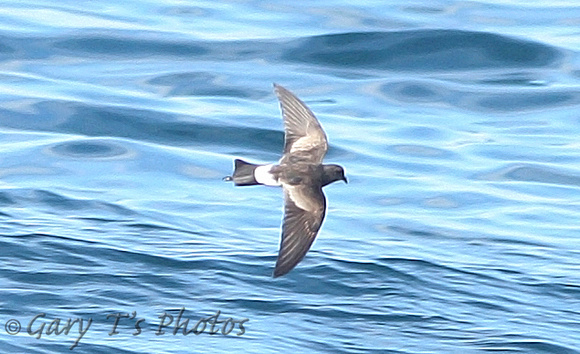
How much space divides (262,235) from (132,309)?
7.04 ft

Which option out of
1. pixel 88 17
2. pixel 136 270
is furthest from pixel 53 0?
pixel 136 270

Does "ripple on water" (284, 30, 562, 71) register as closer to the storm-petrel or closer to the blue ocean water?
the blue ocean water

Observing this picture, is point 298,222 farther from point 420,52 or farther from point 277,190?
point 420,52

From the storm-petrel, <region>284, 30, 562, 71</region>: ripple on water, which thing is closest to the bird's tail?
the storm-petrel

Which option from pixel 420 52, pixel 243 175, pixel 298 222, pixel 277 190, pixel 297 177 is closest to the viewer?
pixel 298 222

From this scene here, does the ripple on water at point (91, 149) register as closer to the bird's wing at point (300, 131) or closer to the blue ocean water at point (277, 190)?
the blue ocean water at point (277, 190)

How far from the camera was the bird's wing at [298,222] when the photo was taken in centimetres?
815

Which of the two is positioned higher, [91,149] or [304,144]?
[304,144]

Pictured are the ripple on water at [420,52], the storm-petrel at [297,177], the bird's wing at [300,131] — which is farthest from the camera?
the ripple on water at [420,52]

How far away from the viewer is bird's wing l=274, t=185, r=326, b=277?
8.15 meters

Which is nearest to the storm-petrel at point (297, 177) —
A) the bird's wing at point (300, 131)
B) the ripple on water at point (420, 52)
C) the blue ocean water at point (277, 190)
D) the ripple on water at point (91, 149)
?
the bird's wing at point (300, 131)

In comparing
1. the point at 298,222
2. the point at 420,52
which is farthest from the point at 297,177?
the point at 420,52

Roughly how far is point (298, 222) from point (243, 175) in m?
0.48

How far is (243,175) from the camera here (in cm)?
869
